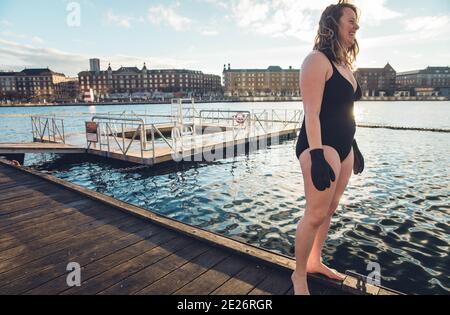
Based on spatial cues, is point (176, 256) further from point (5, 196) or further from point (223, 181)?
point (223, 181)

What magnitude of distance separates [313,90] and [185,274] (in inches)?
78.6

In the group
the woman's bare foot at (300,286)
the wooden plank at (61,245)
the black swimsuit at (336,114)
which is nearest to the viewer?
the black swimsuit at (336,114)

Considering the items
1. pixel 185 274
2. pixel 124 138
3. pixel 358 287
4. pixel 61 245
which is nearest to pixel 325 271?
pixel 358 287

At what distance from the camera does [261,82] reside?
15812 centimetres

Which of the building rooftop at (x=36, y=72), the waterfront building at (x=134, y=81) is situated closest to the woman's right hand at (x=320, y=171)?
the waterfront building at (x=134, y=81)

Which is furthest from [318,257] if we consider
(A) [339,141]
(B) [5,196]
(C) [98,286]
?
(B) [5,196]

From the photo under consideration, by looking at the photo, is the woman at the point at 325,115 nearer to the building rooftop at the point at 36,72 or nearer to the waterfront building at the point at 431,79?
the building rooftop at the point at 36,72

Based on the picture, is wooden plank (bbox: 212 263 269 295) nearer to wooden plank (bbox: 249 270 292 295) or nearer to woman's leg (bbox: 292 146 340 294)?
wooden plank (bbox: 249 270 292 295)

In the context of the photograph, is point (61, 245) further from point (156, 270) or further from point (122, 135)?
point (122, 135)

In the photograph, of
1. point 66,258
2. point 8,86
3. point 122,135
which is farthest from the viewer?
point 8,86

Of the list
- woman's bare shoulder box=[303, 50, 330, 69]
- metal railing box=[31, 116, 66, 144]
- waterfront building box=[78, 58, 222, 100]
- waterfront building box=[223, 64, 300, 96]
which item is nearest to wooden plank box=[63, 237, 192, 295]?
woman's bare shoulder box=[303, 50, 330, 69]

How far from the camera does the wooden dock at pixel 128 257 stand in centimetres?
248
